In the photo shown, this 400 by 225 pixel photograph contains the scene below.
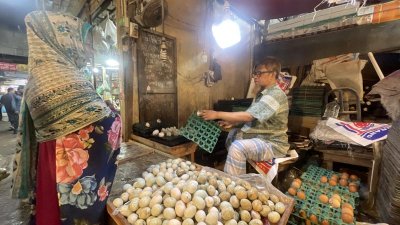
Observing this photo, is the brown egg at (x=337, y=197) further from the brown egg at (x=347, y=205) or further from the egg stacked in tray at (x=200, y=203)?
the egg stacked in tray at (x=200, y=203)

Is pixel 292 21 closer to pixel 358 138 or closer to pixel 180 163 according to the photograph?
pixel 358 138

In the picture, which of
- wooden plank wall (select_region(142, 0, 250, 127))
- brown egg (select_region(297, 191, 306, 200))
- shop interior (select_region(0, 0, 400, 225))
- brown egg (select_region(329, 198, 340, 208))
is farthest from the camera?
wooden plank wall (select_region(142, 0, 250, 127))

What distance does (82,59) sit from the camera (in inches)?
58.3

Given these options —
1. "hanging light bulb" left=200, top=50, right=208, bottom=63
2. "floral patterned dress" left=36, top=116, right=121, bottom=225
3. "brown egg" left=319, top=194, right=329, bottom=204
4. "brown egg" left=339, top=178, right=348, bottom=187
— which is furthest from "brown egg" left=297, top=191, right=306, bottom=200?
"hanging light bulb" left=200, top=50, right=208, bottom=63

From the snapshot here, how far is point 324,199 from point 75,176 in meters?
2.13

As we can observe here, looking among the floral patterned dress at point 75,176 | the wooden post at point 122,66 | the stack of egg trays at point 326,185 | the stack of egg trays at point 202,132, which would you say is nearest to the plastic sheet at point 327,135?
the stack of egg trays at point 326,185

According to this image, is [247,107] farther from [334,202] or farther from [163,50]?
[334,202]

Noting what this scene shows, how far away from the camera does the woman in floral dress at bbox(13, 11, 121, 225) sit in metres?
1.27

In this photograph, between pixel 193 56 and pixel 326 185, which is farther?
pixel 193 56

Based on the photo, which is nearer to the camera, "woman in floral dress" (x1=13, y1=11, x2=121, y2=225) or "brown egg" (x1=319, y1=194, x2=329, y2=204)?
"woman in floral dress" (x1=13, y1=11, x2=121, y2=225)

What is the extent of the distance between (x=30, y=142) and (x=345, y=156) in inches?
136

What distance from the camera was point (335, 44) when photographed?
4160 millimetres

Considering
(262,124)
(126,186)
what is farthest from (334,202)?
(126,186)

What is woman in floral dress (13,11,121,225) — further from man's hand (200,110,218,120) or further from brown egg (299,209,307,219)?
brown egg (299,209,307,219)
